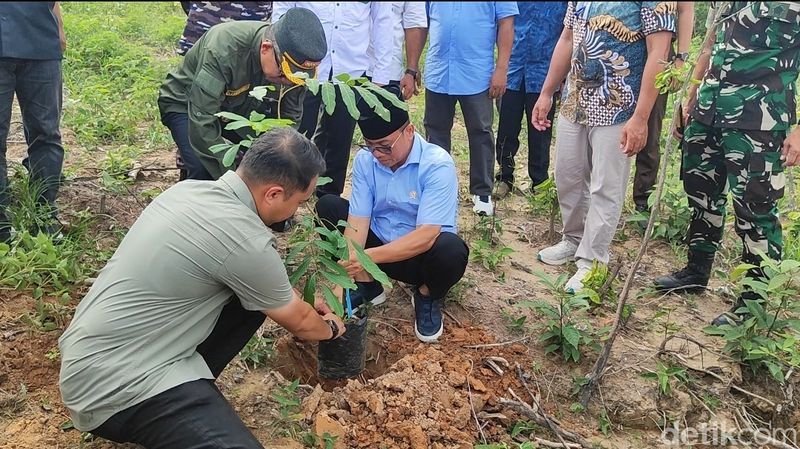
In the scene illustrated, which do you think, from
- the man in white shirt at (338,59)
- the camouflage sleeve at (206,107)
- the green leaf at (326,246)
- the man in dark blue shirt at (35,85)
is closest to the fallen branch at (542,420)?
the green leaf at (326,246)

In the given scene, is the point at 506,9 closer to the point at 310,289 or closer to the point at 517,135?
the point at 517,135

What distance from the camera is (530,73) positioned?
4324 mm

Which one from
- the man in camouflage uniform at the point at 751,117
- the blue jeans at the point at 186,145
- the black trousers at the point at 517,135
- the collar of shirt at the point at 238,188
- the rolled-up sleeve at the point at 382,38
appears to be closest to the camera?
the collar of shirt at the point at 238,188

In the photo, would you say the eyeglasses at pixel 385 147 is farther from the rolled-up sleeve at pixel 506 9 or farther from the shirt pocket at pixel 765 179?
the rolled-up sleeve at pixel 506 9

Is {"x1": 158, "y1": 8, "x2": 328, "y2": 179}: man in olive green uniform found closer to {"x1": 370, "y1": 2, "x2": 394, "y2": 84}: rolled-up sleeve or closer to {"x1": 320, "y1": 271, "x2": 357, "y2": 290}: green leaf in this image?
{"x1": 370, "y1": 2, "x2": 394, "y2": 84}: rolled-up sleeve

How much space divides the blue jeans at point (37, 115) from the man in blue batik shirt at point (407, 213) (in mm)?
1438

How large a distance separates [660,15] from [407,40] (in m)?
1.81

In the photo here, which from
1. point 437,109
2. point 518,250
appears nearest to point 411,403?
point 518,250

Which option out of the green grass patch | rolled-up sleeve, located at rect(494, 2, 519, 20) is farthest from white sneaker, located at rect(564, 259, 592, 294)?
the green grass patch

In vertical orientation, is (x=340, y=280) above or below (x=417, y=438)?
above

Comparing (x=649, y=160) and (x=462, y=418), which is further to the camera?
(x=649, y=160)

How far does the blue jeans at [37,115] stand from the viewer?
10.1 ft

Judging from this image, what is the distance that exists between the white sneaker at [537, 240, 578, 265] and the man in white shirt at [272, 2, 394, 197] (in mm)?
1301

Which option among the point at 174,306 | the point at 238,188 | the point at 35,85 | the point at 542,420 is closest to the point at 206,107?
the point at 35,85
